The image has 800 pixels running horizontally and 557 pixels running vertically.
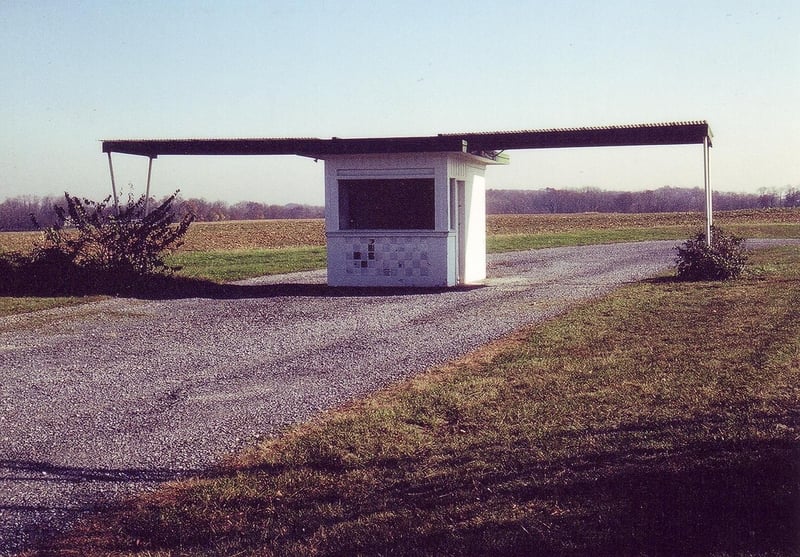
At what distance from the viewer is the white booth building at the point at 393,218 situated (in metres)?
14.8

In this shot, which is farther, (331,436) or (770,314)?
(770,314)

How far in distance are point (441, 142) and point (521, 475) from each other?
10.5m

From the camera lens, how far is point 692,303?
36.9ft

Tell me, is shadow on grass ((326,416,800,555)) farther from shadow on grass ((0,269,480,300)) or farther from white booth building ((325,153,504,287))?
white booth building ((325,153,504,287))

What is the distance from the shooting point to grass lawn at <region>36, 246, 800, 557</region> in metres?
3.55

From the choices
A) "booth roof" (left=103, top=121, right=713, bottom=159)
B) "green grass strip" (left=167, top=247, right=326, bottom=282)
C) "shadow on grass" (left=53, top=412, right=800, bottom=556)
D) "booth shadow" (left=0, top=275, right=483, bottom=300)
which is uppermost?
"booth roof" (left=103, top=121, right=713, bottom=159)

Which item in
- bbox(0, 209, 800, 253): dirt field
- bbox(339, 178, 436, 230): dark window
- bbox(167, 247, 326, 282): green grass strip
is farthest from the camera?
bbox(0, 209, 800, 253): dirt field

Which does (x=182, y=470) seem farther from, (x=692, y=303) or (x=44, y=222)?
(x=44, y=222)

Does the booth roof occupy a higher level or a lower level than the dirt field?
higher

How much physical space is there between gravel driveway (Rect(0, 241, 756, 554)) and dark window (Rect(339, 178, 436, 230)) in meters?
1.60

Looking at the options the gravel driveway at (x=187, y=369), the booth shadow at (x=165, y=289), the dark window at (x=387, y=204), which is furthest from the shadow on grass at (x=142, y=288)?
the dark window at (x=387, y=204)

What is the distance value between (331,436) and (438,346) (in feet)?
11.3

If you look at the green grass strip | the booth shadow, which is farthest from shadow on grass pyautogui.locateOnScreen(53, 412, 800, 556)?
the green grass strip

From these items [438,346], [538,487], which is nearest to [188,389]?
[438,346]
